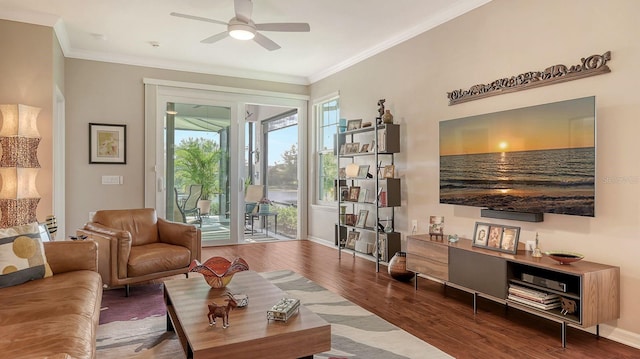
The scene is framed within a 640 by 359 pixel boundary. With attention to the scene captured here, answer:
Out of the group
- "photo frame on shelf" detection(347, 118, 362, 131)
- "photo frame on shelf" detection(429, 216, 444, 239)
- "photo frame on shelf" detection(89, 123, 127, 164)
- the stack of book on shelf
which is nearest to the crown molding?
"photo frame on shelf" detection(347, 118, 362, 131)

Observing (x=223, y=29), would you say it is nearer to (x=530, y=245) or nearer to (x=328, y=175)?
(x=328, y=175)

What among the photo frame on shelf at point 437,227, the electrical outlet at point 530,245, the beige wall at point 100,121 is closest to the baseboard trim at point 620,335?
the electrical outlet at point 530,245

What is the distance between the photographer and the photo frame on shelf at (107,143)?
553 centimetres

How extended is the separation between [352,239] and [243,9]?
316cm

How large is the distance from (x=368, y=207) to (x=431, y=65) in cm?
204

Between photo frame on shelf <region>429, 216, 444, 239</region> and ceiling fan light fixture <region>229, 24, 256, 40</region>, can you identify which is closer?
ceiling fan light fixture <region>229, 24, 256, 40</region>

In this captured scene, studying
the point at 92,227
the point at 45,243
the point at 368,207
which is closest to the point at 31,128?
the point at 92,227

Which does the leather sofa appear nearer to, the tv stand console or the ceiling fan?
the ceiling fan

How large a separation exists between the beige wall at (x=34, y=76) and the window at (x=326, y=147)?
3.72 m

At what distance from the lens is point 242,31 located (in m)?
3.60

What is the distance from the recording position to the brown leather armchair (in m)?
3.43

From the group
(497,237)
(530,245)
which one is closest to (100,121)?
(497,237)

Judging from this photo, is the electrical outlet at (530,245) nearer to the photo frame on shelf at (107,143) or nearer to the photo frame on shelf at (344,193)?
the photo frame on shelf at (344,193)

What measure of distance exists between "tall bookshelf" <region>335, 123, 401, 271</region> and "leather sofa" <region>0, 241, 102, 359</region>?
3.04m
